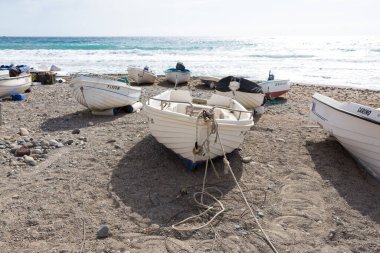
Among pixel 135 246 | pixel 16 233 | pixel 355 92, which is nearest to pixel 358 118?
pixel 135 246

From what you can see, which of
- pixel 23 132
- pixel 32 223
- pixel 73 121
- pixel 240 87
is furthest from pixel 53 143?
pixel 240 87

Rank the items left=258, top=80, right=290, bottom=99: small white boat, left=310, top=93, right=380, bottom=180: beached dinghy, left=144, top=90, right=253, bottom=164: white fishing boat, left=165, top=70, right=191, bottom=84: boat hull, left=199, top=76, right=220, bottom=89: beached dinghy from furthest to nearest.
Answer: left=165, top=70, right=191, bottom=84: boat hull → left=199, top=76, right=220, bottom=89: beached dinghy → left=258, top=80, right=290, bottom=99: small white boat → left=310, top=93, right=380, bottom=180: beached dinghy → left=144, top=90, right=253, bottom=164: white fishing boat

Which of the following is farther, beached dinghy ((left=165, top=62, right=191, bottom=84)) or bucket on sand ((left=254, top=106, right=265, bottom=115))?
beached dinghy ((left=165, top=62, right=191, bottom=84))

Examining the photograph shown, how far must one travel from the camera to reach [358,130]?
19.9ft

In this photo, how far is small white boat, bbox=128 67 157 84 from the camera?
16750 mm

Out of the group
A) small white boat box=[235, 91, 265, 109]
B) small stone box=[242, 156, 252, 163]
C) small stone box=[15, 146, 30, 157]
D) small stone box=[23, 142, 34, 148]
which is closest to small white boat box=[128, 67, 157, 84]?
small white boat box=[235, 91, 265, 109]

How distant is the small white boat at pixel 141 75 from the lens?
16750 millimetres

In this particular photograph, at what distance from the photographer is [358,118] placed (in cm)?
601

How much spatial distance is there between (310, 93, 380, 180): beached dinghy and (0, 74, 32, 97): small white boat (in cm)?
990

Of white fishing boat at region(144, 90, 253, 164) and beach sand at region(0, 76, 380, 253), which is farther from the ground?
white fishing boat at region(144, 90, 253, 164)

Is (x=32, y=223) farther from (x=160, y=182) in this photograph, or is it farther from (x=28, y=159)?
(x=28, y=159)

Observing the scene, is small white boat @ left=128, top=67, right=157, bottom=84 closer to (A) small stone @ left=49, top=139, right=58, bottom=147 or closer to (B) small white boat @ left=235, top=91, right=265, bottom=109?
(B) small white boat @ left=235, top=91, right=265, bottom=109

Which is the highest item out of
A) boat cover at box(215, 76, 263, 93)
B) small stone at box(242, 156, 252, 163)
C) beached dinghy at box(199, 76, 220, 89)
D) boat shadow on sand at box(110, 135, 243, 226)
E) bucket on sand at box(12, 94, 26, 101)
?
boat cover at box(215, 76, 263, 93)

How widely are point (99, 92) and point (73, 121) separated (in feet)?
3.42
